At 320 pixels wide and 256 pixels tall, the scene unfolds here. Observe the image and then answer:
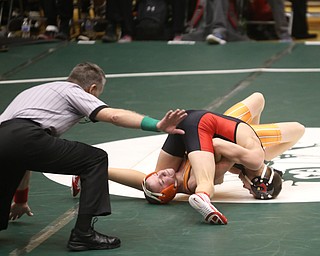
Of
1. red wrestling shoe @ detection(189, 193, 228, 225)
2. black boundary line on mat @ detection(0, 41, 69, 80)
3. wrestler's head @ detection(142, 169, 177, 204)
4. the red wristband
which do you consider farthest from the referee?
black boundary line on mat @ detection(0, 41, 69, 80)

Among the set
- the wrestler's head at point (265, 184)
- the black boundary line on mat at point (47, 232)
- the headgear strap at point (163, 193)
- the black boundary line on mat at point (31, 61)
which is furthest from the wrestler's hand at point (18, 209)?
the black boundary line on mat at point (31, 61)

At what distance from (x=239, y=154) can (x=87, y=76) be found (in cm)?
115

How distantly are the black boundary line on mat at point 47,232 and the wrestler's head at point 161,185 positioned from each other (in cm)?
48

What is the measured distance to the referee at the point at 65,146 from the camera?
5.41m

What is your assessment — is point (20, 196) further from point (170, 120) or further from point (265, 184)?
point (265, 184)

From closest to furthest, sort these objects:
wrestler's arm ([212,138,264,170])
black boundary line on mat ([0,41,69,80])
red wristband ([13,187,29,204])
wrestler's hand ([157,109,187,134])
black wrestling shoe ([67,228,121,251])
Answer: wrestler's hand ([157,109,187,134]), black wrestling shoe ([67,228,121,251]), red wristband ([13,187,29,204]), wrestler's arm ([212,138,264,170]), black boundary line on mat ([0,41,69,80])

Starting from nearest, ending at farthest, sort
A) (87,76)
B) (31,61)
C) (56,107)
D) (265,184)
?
1. (56,107)
2. (87,76)
3. (265,184)
4. (31,61)

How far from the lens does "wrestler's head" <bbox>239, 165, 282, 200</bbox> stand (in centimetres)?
644

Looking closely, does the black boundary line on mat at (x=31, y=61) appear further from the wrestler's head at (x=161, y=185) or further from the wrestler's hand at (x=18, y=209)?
the wrestler's hand at (x=18, y=209)

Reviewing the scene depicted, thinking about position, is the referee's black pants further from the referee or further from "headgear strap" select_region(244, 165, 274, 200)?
"headgear strap" select_region(244, 165, 274, 200)

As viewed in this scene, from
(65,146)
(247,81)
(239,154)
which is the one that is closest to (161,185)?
(239,154)

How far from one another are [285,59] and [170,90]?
1.94 metres

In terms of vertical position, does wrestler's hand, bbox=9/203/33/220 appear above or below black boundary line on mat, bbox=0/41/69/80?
above

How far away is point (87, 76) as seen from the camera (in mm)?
5719
